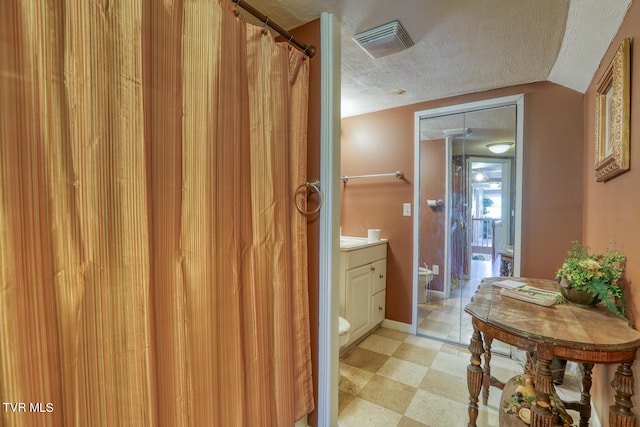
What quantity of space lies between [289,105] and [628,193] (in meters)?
Result: 1.44

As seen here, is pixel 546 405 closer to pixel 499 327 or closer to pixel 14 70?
pixel 499 327

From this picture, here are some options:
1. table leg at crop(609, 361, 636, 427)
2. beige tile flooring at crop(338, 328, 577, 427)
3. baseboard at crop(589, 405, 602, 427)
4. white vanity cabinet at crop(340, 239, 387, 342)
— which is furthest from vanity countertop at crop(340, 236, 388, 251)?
baseboard at crop(589, 405, 602, 427)

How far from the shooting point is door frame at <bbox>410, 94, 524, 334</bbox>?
2.10 m

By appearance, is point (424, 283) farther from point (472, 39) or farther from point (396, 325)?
point (472, 39)

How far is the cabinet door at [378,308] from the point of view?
248 cm

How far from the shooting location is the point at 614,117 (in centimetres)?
119

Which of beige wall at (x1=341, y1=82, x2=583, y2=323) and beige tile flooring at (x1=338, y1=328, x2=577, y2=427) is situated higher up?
beige wall at (x1=341, y1=82, x2=583, y2=323)

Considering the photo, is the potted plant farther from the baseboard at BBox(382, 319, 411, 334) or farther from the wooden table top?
the baseboard at BBox(382, 319, 411, 334)

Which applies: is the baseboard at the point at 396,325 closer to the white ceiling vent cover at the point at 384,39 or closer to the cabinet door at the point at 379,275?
the cabinet door at the point at 379,275

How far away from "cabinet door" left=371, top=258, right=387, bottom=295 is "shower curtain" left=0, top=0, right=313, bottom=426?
4.63 ft

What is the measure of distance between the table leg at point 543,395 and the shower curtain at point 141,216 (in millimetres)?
966

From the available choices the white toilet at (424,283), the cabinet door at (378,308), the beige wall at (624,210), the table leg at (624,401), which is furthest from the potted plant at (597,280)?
the cabinet door at (378,308)

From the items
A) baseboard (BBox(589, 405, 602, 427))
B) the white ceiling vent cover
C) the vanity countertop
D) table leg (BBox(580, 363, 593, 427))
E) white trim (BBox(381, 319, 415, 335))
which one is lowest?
white trim (BBox(381, 319, 415, 335))

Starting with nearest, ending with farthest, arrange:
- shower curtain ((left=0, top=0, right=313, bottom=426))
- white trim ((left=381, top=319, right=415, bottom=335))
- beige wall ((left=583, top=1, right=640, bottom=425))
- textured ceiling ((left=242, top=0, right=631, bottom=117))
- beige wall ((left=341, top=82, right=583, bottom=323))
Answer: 1. shower curtain ((left=0, top=0, right=313, bottom=426))
2. beige wall ((left=583, top=1, right=640, bottom=425))
3. textured ceiling ((left=242, top=0, right=631, bottom=117))
4. beige wall ((left=341, top=82, right=583, bottom=323))
5. white trim ((left=381, top=319, right=415, bottom=335))
